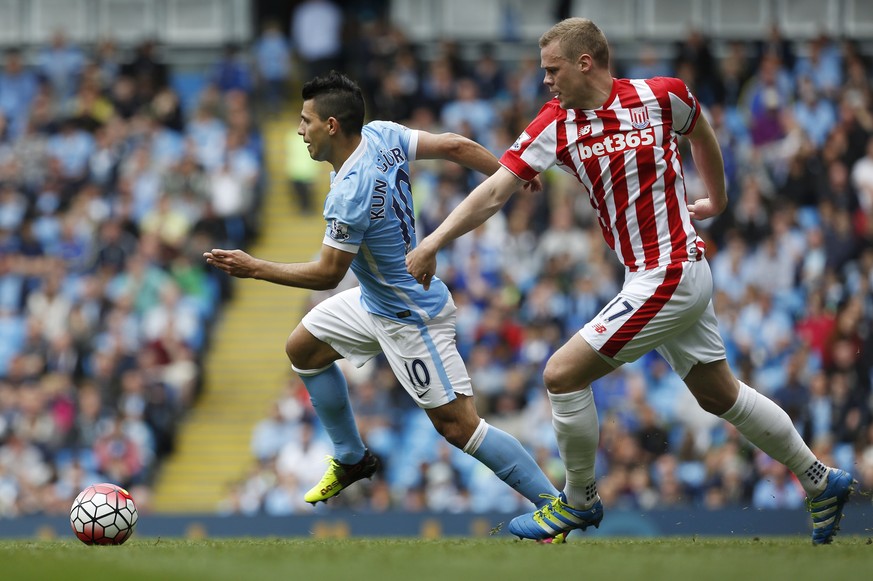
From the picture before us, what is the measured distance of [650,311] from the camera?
7.27 m

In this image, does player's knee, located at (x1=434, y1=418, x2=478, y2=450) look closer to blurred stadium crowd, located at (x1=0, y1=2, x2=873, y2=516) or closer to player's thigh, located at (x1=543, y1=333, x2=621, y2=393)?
player's thigh, located at (x1=543, y1=333, x2=621, y2=393)

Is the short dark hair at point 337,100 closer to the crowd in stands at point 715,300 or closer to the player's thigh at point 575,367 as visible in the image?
the player's thigh at point 575,367

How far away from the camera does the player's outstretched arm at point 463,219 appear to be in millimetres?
7047

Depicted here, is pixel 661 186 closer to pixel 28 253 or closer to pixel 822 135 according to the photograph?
pixel 822 135

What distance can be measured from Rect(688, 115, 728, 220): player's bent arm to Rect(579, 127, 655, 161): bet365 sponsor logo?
1.37 feet

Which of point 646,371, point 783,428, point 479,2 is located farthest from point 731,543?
point 479,2

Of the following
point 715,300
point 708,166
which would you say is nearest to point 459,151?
point 708,166

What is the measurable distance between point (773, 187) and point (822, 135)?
1054mm

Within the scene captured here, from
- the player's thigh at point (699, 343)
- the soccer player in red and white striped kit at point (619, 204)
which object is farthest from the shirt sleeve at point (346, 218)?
the player's thigh at point (699, 343)

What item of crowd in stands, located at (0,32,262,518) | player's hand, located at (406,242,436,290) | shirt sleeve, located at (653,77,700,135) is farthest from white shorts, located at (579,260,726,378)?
crowd in stands, located at (0,32,262,518)

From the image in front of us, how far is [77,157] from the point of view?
746 inches

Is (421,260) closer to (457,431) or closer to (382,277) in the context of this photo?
(382,277)

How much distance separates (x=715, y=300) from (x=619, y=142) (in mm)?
8164

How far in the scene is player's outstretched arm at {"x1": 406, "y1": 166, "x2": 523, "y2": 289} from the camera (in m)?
7.05
